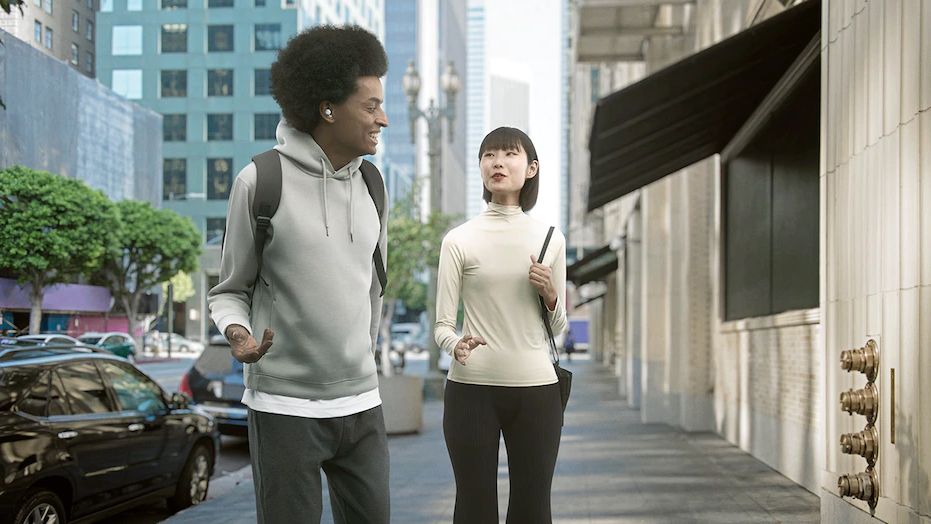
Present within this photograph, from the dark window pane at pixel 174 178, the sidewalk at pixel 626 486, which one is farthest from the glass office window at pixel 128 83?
the sidewalk at pixel 626 486

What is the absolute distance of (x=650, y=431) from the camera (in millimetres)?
15945

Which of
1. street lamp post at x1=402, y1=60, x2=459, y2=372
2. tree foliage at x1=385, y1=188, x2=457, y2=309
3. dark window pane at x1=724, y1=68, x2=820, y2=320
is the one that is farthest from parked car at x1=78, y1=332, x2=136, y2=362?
tree foliage at x1=385, y1=188, x2=457, y2=309

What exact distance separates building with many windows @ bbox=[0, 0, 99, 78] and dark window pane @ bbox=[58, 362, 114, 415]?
6.72 feet

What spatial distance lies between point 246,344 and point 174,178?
20.6 ft

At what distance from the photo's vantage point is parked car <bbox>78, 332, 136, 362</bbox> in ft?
25.4

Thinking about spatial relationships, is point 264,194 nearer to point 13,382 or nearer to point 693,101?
point 13,382

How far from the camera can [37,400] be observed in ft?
22.9

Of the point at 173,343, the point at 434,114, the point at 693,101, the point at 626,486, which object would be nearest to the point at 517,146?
the point at 626,486

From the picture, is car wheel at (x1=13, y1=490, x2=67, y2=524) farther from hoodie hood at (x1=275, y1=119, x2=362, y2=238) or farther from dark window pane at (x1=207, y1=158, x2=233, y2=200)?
hoodie hood at (x1=275, y1=119, x2=362, y2=238)

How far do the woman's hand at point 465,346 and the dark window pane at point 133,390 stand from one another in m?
4.69

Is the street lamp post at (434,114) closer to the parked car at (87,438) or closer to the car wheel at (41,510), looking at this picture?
the parked car at (87,438)

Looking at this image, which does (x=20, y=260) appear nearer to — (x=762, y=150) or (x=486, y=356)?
(x=486, y=356)

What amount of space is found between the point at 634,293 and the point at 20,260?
1568 centimetres

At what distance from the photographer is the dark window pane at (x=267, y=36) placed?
8.36 meters
